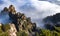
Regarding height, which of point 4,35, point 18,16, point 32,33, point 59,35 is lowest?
point 32,33

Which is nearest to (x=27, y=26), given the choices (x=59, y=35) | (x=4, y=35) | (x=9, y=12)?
(x=9, y=12)

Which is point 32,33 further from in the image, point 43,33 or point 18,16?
point 43,33

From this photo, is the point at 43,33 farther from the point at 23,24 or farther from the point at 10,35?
the point at 23,24

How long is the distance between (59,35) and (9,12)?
101 m

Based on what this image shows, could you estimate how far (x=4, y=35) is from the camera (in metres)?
56.5

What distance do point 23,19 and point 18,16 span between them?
11.8 feet

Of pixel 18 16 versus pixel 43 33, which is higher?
pixel 43 33

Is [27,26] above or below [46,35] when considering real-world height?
below

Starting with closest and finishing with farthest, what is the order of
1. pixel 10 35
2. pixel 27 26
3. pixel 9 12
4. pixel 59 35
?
pixel 10 35, pixel 59 35, pixel 27 26, pixel 9 12

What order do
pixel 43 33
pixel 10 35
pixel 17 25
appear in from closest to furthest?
pixel 10 35
pixel 43 33
pixel 17 25

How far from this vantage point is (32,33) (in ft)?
531

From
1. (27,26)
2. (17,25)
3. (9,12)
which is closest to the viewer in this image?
(17,25)

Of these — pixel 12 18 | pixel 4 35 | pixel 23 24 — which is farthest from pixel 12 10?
pixel 4 35

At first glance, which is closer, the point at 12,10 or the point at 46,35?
→ the point at 46,35
